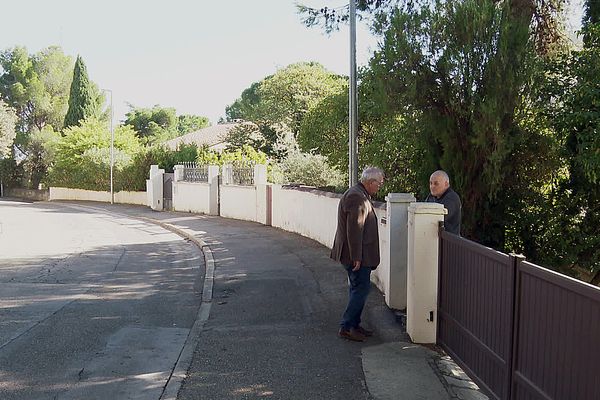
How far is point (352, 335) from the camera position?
667 centimetres

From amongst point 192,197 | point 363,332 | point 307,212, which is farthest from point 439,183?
point 192,197

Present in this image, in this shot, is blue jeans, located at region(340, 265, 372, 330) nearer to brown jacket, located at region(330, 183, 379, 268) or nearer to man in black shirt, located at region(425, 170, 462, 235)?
brown jacket, located at region(330, 183, 379, 268)

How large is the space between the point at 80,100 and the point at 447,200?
55784 millimetres

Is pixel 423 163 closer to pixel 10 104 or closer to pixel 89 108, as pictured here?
pixel 89 108

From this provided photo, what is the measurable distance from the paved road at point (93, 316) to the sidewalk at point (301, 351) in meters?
0.40

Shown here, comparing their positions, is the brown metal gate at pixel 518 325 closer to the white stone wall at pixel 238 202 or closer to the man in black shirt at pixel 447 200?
the man in black shirt at pixel 447 200

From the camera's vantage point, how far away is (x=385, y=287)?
27.5ft

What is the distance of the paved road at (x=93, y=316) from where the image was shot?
17.9ft

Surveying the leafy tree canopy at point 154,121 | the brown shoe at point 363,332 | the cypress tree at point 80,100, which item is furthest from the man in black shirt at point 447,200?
the leafy tree canopy at point 154,121

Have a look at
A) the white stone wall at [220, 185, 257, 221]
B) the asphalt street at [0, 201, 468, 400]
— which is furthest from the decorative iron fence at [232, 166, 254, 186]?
the asphalt street at [0, 201, 468, 400]

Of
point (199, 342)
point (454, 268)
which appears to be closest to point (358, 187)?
point (454, 268)

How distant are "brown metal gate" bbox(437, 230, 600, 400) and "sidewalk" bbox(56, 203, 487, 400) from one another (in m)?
0.45

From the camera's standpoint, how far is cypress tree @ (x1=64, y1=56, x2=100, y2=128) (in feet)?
189

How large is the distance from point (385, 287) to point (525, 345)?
170 inches
